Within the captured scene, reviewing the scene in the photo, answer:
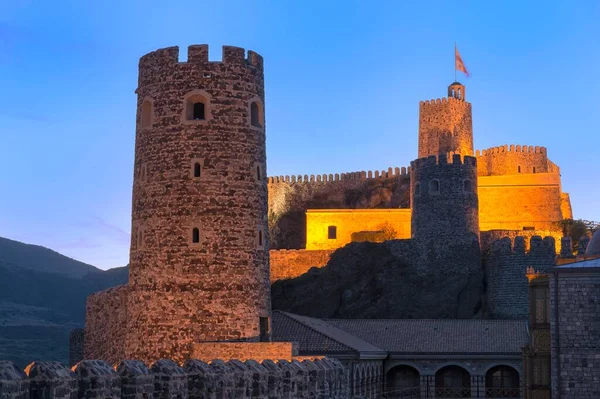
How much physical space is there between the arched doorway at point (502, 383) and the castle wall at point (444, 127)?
28640mm

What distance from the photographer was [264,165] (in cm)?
3022

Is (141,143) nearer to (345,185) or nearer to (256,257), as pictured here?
(256,257)

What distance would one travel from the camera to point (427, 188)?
54219 millimetres

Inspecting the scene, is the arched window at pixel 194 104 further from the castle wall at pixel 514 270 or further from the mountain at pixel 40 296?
the mountain at pixel 40 296

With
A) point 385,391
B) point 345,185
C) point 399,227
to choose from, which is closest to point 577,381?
point 385,391

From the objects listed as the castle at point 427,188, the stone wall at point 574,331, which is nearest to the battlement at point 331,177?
the castle at point 427,188

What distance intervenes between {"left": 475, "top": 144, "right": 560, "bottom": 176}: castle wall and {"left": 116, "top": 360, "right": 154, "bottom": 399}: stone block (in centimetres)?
5465

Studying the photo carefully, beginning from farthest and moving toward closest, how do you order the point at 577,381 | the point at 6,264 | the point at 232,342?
the point at 6,264
the point at 577,381
the point at 232,342

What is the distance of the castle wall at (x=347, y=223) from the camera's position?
6494cm

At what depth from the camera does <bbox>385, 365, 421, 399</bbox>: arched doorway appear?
139 ft

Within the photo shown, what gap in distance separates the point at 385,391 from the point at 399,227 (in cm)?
2391

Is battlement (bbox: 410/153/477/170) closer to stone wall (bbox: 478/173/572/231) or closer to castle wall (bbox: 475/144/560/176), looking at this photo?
stone wall (bbox: 478/173/572/231)

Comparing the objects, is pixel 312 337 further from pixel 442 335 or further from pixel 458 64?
pixel 458 64

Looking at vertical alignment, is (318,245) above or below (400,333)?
above
